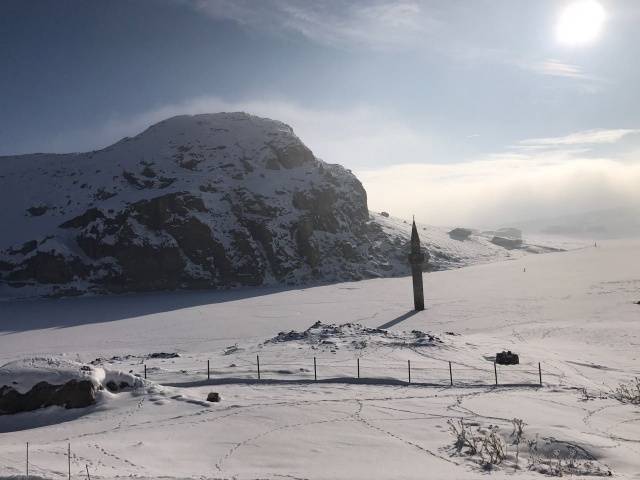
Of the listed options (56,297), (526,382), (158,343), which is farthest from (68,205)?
(526,382)

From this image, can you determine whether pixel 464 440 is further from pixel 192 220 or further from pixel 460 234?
pixel 460 234

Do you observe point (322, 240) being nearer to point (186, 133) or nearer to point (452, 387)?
point (186, 133)

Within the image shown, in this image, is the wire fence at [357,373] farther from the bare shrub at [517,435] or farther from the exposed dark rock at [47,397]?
the bare shrub at [517,435]

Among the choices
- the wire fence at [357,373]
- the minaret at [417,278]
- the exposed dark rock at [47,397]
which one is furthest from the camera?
the minaret at [417,278]

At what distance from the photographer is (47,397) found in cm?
1669

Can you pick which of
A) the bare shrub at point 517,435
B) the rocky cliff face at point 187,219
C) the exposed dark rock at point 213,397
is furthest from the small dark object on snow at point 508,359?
the rocky cliff face at point 187,219

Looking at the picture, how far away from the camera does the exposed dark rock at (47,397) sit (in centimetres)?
1634

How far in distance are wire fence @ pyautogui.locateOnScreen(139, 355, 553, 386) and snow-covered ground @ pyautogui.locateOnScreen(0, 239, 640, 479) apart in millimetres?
120

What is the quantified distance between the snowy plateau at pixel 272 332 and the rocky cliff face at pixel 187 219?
1.50 ft

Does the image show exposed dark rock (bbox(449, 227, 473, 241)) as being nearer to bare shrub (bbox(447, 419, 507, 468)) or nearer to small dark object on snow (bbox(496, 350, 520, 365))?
small dark object on snow (bbox(496, 350, 520, 365))

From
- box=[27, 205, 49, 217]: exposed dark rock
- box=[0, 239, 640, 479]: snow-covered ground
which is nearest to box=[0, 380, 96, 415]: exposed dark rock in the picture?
box=[0, 239, 640, 479]: snow-covered ground

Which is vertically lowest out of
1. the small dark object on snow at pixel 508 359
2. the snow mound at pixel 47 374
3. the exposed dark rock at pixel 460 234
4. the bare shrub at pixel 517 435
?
the small dark object on snow at pixel 508 359

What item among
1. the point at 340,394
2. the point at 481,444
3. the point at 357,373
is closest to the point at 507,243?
the point at 357,373

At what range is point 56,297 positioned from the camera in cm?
7644
